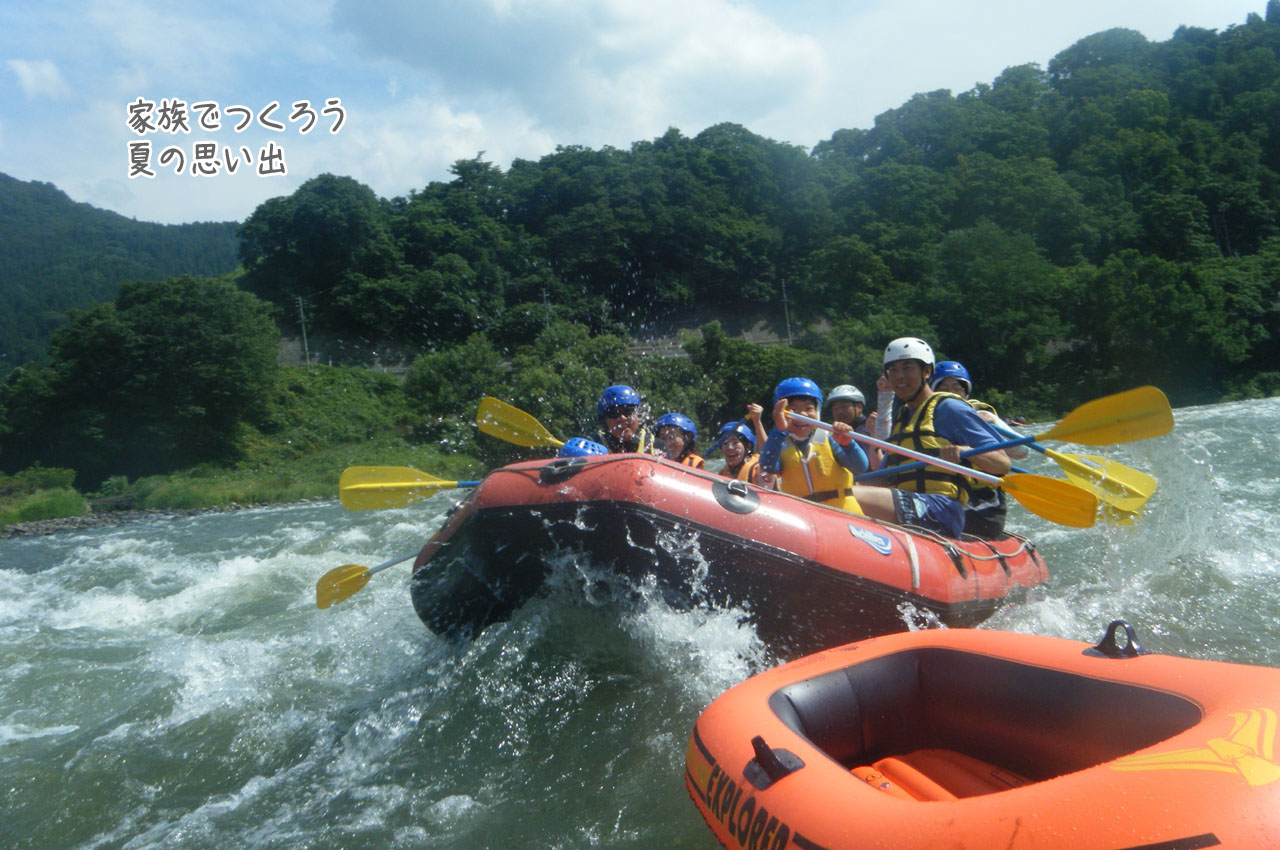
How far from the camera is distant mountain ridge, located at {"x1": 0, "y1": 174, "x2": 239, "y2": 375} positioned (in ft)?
237

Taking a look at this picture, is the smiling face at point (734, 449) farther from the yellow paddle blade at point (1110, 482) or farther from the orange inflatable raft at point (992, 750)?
the orange inflatable raft at point (992, 750)

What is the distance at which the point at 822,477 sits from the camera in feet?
15.5

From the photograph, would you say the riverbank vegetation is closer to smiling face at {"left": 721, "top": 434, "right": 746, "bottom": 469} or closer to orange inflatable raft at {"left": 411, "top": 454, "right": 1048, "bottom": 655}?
smiling face at {"left": 721, "top": 434, "right": 746, "bottom": 469}

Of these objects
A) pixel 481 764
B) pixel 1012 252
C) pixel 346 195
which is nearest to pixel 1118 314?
pixel 1012 252

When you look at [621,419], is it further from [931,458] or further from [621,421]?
[931,458]

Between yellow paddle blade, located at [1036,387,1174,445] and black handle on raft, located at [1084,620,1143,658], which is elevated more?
yellow paddle blade, located at [1036,387,1174,445]

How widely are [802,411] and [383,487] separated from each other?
2.38 meters

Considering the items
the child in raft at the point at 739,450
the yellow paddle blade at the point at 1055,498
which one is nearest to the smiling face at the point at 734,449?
the child in raft at the point at 739,450

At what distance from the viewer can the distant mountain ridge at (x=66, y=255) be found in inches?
2842

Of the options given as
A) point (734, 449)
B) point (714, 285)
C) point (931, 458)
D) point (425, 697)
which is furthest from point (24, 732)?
point (714, 285)

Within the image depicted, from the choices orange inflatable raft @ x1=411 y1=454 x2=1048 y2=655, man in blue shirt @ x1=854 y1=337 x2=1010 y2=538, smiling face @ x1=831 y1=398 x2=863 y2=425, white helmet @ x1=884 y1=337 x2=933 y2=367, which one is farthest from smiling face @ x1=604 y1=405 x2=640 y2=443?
white helmet @ x1=884 y1=337 x2=933 y2=367

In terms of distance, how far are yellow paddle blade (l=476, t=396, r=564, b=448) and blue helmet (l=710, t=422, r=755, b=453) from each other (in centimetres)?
106

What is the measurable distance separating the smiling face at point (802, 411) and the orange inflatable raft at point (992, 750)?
2.06 m

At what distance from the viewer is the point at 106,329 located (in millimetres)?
25984
